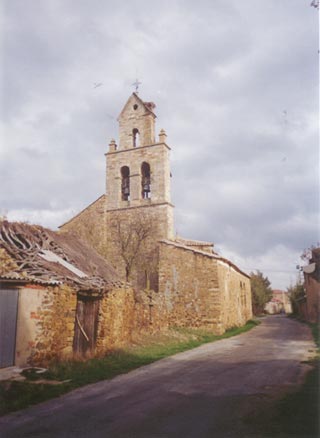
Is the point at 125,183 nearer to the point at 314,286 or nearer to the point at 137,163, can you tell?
the point at 137,163

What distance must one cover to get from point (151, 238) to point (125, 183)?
4333mm

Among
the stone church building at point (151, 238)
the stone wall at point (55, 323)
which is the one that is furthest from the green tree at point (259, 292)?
the stone wall at point (55, 323)

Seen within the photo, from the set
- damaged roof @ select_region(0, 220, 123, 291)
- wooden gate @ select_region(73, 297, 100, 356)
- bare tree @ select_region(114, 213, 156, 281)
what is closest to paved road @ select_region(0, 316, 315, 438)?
wooden gate @ select_region(73, 297, 100, 356)

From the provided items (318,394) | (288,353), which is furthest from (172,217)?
(318,394)

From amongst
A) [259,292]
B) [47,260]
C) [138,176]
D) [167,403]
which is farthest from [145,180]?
[259,292]

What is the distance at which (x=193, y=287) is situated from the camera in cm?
1847

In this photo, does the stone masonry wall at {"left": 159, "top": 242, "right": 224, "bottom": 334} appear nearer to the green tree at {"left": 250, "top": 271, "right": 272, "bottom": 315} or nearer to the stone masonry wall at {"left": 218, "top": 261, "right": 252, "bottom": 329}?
the stone masonry wall at {"left": 218, "top": 261, "right": 252, "bottom": 329}

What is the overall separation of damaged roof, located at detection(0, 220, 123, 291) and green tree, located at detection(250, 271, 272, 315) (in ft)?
114

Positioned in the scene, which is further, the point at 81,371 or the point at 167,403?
the point at 81,371

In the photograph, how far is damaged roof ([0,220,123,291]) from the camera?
9.04 m

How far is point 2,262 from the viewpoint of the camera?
8.76 m

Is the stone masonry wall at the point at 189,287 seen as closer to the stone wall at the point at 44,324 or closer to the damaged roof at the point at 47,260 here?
the damaged roof at the point at 47,260

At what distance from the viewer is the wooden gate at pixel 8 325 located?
25.3 ft

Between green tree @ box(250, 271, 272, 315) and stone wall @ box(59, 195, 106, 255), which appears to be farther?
green tree @ box(250, 271, 272, 315)
